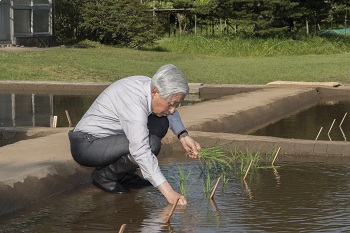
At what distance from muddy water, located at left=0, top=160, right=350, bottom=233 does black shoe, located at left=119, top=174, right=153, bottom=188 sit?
0.15m

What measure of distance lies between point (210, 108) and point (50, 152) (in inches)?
211

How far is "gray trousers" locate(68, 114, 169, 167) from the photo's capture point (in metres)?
7.85

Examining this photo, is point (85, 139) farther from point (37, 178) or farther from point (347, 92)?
point (347, 92)

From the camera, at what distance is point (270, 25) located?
38344mm

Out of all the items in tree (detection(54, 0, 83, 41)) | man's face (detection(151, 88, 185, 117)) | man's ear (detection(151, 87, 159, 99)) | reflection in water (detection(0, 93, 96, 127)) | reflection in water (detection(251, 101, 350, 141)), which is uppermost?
man's ear (detection(151, 87, 159, 99))

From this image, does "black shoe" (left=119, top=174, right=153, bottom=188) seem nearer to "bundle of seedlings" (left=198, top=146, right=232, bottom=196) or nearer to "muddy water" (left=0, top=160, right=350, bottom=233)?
"muddy water" (left=0, top=160, right=350, bottom=233)

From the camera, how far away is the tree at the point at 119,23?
121 feet

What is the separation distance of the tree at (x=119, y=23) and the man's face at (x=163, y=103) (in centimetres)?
2959

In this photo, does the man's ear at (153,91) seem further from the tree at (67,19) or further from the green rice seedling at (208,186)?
the tree at (67,19)

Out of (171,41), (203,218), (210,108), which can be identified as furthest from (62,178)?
(171,41)

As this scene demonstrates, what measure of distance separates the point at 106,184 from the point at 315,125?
635 cm

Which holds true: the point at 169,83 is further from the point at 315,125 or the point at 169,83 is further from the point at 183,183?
the point at 315,125

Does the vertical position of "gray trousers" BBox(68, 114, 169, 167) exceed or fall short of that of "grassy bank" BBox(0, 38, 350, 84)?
it exceeds it

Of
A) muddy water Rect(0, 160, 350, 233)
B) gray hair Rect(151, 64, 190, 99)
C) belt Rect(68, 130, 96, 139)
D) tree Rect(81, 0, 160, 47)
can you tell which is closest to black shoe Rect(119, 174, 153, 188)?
muddy water Rect(0, 160, 350, 233)
